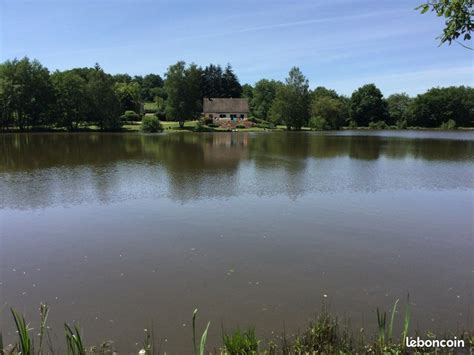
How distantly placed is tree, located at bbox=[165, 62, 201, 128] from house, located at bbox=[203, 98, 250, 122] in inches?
479

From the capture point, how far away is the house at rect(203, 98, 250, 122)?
93812mm

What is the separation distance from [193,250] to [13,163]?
2242cm

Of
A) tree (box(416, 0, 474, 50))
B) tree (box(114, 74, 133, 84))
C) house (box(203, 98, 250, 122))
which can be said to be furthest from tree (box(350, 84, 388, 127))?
tree (box(416, 0, 474, 50))

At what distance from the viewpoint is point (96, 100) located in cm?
7200

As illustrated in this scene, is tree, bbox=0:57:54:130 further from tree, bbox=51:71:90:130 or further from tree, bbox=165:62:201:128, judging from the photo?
tree, bbox=165:62:201:128

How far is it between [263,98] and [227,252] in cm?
10477

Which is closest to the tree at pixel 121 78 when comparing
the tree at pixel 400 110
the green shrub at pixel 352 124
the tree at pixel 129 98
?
the tree at pixel 129 98

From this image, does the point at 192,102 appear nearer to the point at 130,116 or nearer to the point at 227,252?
the point at 130,116

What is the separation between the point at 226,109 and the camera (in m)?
94.4

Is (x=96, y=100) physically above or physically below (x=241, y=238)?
A: above

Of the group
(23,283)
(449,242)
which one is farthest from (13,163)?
(449,242)

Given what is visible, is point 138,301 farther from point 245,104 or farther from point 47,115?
point 245,104

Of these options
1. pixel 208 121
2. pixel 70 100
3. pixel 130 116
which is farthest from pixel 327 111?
pixel 70 100

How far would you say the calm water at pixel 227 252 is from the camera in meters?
6.98
